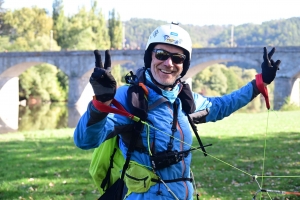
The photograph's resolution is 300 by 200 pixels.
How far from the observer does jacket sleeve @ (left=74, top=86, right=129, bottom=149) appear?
2.05 meters

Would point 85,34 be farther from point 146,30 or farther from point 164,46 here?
point 146,30

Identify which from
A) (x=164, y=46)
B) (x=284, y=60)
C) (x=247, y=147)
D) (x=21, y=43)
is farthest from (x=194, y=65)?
(x=164, y=46)

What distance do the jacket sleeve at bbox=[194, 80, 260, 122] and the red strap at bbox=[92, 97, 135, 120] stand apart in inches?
28.3

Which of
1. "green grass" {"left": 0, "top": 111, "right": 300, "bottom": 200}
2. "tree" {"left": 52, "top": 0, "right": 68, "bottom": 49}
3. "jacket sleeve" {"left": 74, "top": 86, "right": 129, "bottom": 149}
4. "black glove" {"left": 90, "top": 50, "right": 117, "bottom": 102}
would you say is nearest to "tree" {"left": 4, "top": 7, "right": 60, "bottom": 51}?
"tree" {"left": 52, "top": 0, "right": 68, "bottom": 49}

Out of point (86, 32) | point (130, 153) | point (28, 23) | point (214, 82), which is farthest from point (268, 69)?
point (214, 82)

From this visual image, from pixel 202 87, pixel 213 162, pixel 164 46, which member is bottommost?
pixel 202 87

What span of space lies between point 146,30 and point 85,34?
381ft

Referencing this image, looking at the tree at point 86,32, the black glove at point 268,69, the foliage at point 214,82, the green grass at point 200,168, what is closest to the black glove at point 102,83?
the black glove at point 268,69

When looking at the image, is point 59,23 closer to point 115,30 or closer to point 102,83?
point 115,30

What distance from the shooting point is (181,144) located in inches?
96.7

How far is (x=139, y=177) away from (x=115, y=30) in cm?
5443

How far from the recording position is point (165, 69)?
2492 mm

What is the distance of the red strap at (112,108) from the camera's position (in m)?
2.02

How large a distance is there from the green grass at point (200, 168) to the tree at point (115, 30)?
148 ft
